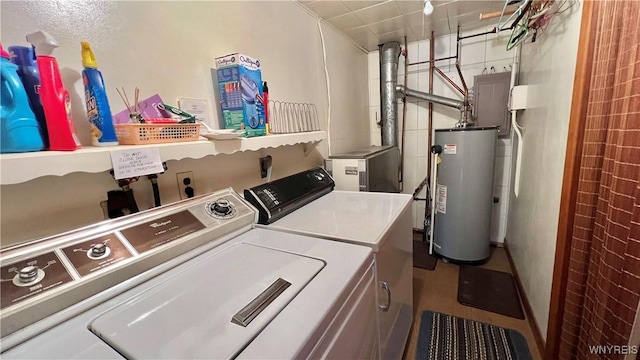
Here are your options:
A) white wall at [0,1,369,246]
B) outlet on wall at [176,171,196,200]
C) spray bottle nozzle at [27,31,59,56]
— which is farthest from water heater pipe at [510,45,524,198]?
spray bottle nozzle at [27,31,59,56]

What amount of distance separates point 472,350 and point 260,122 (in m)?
1.77

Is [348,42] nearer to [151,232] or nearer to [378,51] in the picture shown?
[378,51]

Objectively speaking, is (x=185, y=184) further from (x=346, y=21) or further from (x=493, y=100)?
(x=493, y=100)

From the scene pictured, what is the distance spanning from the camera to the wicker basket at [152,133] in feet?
2.60

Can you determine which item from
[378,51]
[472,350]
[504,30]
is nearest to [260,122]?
[472,350]

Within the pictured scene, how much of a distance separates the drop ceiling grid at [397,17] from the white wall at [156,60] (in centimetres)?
26

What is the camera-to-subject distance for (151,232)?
865 mm

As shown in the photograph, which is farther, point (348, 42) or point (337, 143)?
point (348, 42)

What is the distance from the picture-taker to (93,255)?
2.39 ft

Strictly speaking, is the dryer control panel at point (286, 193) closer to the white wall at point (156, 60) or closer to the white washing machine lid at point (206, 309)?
the white wall at point (156, 60)

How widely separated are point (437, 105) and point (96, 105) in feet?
9.32

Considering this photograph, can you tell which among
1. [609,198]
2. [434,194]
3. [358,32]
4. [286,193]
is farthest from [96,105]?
[434,194]

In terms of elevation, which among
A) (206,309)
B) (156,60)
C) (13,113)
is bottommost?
(206,309)

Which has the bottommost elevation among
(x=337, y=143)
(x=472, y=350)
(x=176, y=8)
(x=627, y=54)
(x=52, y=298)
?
(x=472, y=350)
